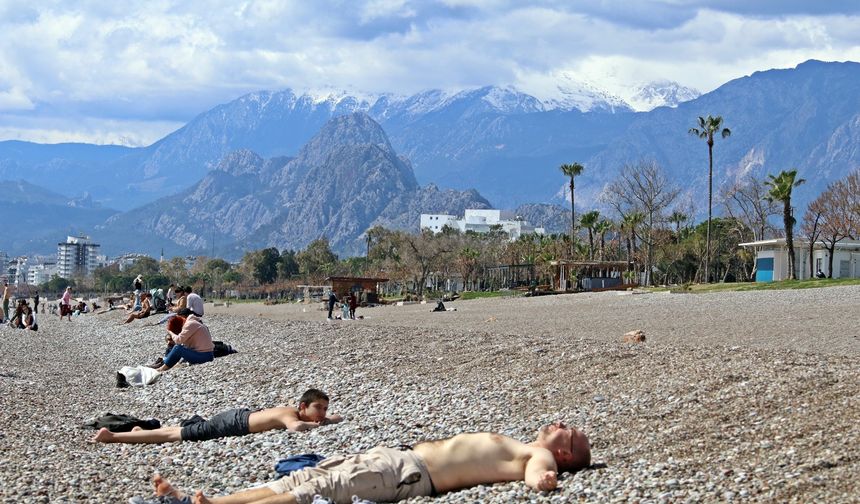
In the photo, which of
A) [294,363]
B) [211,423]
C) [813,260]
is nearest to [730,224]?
[813,260]

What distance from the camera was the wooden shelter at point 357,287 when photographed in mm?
55781

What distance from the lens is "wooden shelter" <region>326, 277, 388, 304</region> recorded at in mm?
55781

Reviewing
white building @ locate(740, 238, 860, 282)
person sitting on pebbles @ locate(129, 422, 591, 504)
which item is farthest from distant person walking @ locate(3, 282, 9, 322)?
white building @ locate(740, 238, 860, 282)

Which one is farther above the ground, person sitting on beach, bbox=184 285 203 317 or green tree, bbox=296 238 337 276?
green tree, bbox=296 238 337 276

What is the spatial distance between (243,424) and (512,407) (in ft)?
9.94

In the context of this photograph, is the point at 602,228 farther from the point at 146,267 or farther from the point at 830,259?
the point at 146,267

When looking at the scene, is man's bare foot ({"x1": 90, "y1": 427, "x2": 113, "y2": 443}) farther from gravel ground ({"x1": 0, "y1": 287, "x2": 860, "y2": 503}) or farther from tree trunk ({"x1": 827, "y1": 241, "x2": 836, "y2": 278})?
tree trunk ({"x1": 827, "y1": 241, "x2": 836, "y2": 278})

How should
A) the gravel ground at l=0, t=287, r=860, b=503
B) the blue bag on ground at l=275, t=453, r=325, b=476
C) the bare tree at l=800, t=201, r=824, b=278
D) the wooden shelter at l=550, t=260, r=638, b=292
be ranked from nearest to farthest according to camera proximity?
1. the gravel ground at l=0, t=287, r=860, b=503
2. the blue bag on ground at l=275, t=453, r=325, b=476
3. the bare tree at l=800, t=201, r=824, b=278
4. the wooden shelter at l=550, t=260, r=638, b=292

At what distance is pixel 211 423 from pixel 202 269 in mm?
158714

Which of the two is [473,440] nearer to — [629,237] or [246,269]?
[629,237]

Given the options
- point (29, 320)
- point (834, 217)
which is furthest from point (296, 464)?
point (834, 217)

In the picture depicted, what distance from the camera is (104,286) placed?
586 feet

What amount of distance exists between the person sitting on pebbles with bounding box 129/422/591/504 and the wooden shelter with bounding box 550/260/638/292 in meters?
49.9

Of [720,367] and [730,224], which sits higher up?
[730,224]
